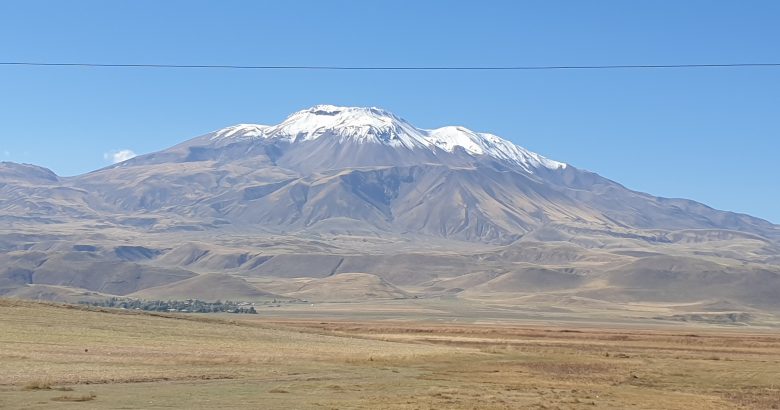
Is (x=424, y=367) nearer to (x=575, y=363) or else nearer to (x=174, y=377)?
(x=575, y=363)

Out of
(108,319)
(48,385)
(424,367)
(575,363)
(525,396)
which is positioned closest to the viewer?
(48,385)

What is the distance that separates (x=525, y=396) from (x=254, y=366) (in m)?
16.1

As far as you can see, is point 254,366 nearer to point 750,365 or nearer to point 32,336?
point 32,336

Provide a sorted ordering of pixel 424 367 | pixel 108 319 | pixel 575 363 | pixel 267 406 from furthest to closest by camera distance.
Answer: pixel 108 319, pixel 575 363, pixel 424 367, pixel 267 406

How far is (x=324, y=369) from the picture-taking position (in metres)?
55.0

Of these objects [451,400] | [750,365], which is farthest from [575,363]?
[451,400]

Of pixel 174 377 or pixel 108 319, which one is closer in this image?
pixel 174 377

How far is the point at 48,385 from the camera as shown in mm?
40469

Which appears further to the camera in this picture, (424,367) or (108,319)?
(108,319)

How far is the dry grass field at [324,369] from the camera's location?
40.8m

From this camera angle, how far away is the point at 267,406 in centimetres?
3775

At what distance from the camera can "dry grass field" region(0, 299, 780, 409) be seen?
40.8 m

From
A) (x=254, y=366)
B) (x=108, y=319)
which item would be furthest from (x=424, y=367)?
(x=108, y=319)

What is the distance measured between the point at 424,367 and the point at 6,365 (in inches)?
895
